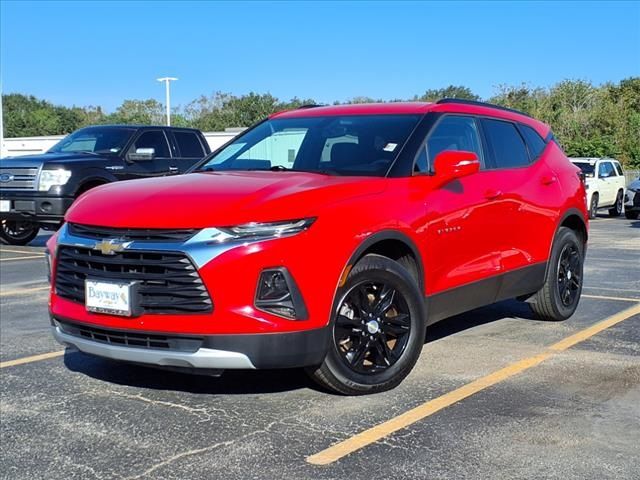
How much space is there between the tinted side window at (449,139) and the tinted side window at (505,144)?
192mm

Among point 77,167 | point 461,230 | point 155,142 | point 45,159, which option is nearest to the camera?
point 461,230

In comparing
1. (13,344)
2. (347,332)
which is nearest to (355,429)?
(347,332)

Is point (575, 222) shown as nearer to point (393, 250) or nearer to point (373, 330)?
point (393, 250)

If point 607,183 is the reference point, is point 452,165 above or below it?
above

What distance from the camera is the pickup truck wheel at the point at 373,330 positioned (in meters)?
4.31

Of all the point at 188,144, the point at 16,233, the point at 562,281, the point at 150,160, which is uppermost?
the point at 188,144

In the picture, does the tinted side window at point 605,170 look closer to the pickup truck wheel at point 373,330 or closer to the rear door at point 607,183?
the rear door at point 607,183

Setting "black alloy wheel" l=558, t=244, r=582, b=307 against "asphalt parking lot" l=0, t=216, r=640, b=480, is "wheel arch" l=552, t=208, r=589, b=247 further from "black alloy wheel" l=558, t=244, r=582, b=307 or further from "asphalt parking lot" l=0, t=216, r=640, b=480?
"asphalt parking lot" l=0, t=216, r=640, b=480

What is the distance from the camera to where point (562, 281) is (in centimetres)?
662

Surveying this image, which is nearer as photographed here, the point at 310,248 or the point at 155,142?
the point at 310,248

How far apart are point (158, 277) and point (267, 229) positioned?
0.60m

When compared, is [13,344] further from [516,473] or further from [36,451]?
[516,473]

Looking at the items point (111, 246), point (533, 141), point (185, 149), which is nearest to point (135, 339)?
point (111, 246)

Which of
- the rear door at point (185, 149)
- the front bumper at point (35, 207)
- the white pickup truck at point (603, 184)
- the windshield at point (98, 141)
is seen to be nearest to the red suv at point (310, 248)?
the front bumper at point (35, 207)
